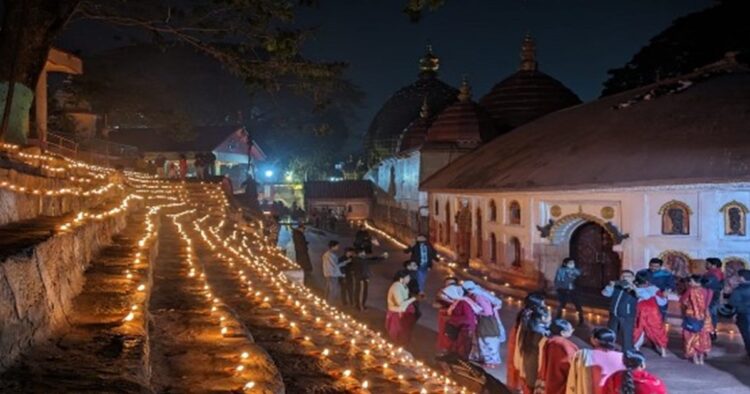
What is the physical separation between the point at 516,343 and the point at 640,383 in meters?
2.54

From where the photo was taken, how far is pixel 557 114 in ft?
88.5

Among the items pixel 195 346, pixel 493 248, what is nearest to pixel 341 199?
pixel 493 248

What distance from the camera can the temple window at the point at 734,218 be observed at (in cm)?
1488

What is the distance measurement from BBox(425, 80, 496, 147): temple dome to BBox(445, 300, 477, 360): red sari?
22.5m

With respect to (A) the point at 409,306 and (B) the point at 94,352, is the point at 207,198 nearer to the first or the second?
(A) the point at 409,306

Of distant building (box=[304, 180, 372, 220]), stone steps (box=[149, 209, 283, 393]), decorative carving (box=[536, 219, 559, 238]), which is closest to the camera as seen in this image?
stone steps (box=[149, 209, 283, 393])

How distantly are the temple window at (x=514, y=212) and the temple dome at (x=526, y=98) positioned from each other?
14556 millimetres

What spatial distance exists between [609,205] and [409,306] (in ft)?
25.1

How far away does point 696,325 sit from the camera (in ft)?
37.2

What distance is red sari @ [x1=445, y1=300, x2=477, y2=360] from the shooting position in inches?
412

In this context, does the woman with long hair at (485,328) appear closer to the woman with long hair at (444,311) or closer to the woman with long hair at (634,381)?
the woman with long hair at (444,311)

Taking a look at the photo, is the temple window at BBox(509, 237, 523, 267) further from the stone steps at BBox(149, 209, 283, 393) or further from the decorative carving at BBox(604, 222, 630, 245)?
the stone steps at BBox(149, 209, 283, 393)

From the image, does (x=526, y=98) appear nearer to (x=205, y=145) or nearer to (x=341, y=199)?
(x=341, y=199)

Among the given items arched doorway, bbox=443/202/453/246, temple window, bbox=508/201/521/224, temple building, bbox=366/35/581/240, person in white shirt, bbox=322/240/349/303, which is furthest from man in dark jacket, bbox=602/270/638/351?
temple building, bbox=366/35/581/240
